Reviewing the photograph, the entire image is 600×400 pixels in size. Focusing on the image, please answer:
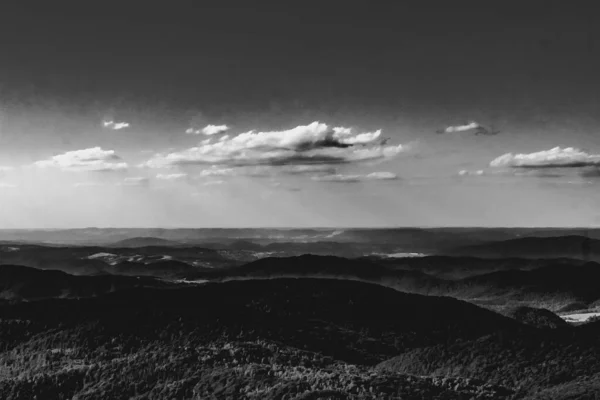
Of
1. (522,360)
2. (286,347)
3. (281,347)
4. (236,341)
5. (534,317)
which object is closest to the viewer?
(522,360)

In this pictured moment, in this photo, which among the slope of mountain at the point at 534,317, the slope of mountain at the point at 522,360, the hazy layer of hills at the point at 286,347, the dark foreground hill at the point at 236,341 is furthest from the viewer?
the slope of mountain at the point at 534,317

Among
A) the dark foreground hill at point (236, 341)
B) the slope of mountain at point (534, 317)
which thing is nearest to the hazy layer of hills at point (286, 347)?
the dark foreground hill at point (236, 341)

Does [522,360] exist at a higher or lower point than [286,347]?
higher

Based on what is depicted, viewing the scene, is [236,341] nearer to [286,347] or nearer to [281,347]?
[281,347]

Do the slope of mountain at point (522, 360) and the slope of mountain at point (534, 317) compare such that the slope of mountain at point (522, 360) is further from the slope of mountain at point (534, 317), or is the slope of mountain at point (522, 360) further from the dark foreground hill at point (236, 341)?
the slope of mountain at point (534, 317)

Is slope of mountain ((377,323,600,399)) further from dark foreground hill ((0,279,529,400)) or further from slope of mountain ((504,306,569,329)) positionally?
slope of mountain ((504,306,569,329))

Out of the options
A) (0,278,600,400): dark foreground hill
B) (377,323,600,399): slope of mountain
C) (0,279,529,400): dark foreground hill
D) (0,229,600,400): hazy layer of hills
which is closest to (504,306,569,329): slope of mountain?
(0,229,600,400): hazy layer of hills

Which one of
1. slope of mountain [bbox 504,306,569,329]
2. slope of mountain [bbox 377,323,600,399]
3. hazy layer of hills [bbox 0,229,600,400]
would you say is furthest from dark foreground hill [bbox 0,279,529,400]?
slope of mountain [bbox 504,306,569,329]

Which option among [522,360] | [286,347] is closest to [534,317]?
[522,360]

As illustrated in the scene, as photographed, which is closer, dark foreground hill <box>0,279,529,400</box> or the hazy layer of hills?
dark foreground hill <box>0,279,529,400</box>

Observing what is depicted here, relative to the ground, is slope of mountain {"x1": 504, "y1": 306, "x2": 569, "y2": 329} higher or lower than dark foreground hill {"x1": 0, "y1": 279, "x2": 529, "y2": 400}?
lower

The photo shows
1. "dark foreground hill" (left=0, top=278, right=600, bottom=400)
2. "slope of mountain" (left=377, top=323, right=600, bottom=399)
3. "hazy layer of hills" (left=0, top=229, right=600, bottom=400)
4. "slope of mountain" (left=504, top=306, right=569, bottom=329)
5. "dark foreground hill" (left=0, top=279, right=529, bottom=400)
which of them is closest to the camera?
"dark foreground hill" (left=0, top=279, right=529, bottom=400)

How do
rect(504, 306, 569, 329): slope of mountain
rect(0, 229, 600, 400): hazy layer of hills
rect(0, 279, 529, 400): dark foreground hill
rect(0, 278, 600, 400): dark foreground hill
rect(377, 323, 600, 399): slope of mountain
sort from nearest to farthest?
rect(0, 279, 529, 400): dark foreground hill, rect(0, 229, 600, 400): hazy layer of hills, rect(0, 278, 600, 400): dark foreground hill, rect(377, 323, 600, 399): slope of mountain, rect(504, 306, 569, 329): slope of mountain
